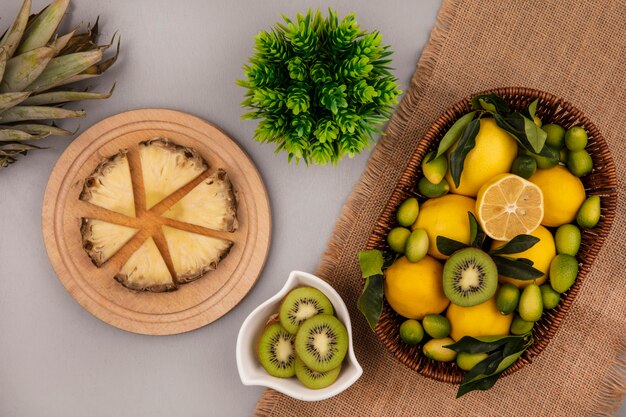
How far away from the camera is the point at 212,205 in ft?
3.87

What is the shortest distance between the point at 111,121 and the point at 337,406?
0.79 meters

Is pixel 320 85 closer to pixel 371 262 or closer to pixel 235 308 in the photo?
pixel 371 262

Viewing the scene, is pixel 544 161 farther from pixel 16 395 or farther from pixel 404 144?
pixel 16 395

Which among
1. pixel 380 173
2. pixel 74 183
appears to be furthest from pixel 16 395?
pixel 380 173

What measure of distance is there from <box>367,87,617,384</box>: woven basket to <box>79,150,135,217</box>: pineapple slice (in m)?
0.52

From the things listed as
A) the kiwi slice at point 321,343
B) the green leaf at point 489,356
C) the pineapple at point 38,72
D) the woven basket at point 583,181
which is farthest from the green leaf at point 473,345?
the pineapple at point 38,72

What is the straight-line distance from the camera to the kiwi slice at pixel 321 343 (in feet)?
3.50

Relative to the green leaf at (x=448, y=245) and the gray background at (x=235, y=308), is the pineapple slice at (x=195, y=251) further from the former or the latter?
the green leaf at (x=448, y=245)

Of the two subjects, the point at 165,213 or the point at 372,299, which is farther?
the point at 165,213

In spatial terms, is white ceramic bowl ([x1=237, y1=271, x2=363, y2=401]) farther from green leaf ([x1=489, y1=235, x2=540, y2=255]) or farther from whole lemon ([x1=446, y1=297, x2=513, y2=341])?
green leaf ([x1=489, y1=235, x2=540, y2=255])

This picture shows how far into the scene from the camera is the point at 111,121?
4.03 feet

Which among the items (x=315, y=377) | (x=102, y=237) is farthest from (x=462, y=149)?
(x=102, y=237)

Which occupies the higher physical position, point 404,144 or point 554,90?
point 554,90

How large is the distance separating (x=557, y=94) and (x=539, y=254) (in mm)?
401
